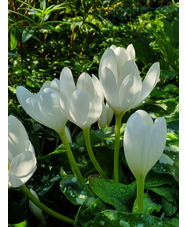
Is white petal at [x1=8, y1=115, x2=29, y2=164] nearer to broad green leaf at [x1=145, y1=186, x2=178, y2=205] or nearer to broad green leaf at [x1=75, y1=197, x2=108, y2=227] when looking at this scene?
Answer: broad green leaf at [x1=75, y1=197, x2=108, y2=227]

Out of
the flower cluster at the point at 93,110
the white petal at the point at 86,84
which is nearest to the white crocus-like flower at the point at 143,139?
the flower cluster at the point at 93,110

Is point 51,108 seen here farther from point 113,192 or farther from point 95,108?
point 113,192

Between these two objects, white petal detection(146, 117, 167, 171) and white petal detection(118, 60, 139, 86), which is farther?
white petal detection(118, 60, 139, 86)

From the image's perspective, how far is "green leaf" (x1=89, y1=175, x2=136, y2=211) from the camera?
2.01 feet

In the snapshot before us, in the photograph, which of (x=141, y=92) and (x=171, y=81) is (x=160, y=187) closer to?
(x=141, y=92)

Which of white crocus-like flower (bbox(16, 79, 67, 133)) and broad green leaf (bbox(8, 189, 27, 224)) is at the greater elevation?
white crocus-like flower (bbox(16, 79, 67, 133))

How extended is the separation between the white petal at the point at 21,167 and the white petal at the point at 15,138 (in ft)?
0.20

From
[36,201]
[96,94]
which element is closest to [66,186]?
[36,201]

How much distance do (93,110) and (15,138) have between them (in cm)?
14

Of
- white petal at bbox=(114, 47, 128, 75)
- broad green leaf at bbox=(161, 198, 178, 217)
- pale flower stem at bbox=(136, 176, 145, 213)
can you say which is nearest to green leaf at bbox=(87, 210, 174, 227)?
pale flower stem at bbox=(136, 176, 145, 213)

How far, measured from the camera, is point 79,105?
546mm

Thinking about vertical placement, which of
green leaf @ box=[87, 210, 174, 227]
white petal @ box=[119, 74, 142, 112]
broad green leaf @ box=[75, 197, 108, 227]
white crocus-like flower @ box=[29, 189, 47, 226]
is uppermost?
white petal @ box=[119, 74, 142, 112]

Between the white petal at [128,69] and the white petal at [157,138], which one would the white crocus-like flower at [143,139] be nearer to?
the white petal at [157,138]

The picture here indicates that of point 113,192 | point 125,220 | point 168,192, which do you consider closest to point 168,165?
point 168,192
